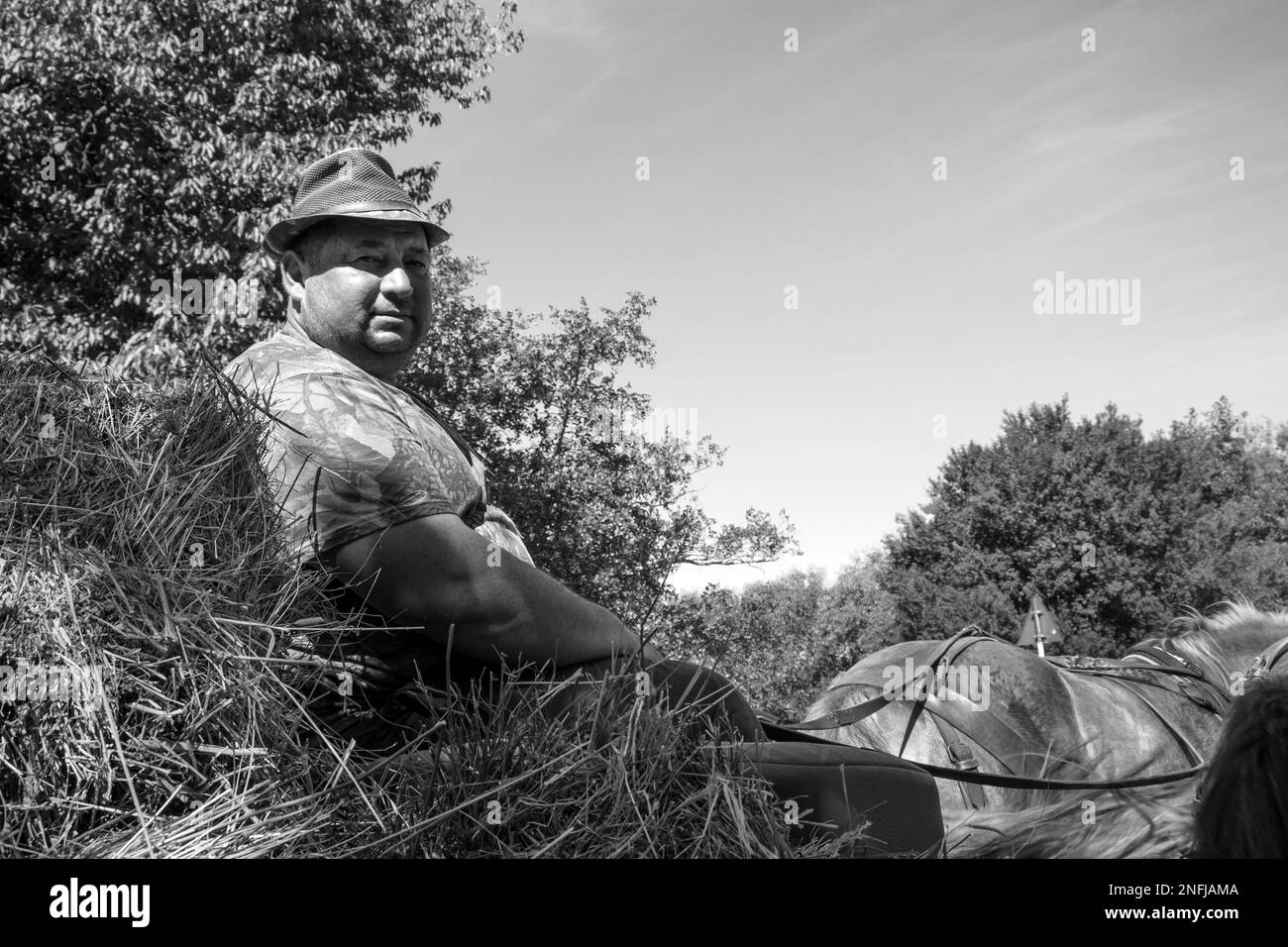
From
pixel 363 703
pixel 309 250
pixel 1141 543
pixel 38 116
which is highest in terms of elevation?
pixel 38 116

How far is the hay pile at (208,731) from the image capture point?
5.33 feet

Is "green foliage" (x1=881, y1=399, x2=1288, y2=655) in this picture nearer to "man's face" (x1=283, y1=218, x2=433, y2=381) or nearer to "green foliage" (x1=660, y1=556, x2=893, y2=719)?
"green foliage" (x1=660, y1=556, x2=893, y2=719)

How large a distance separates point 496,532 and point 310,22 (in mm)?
12474

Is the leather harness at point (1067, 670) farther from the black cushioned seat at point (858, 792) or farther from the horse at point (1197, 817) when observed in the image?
the black cushioned seat at point (858, 792)

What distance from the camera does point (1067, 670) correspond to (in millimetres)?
6789

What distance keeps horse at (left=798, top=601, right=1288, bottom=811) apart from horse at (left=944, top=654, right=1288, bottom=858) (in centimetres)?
259

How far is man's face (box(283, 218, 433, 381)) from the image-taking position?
270cm

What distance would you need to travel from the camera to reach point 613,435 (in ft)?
63.3

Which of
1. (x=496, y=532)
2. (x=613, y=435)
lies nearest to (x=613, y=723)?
(x=496, y=532)

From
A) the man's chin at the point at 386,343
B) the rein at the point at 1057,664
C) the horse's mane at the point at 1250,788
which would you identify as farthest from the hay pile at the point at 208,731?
the rein at the point at 1057,664

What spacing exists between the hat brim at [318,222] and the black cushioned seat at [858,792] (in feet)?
5.19

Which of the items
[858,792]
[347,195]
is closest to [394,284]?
[347,195]

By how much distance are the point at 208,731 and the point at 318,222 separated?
1.46 meters
